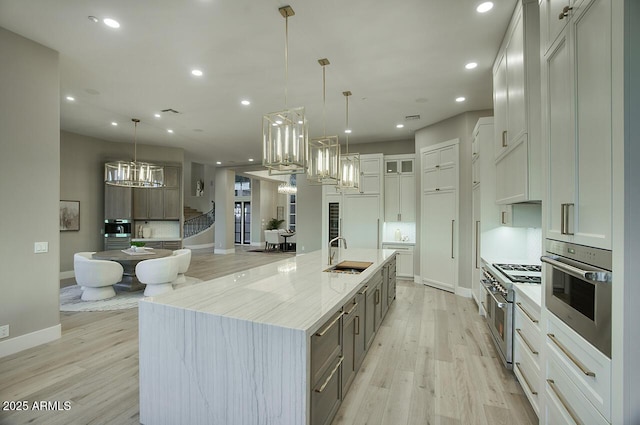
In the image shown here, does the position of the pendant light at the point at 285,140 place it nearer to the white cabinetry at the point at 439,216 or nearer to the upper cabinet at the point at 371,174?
the white cabinetry at the point at 439,216

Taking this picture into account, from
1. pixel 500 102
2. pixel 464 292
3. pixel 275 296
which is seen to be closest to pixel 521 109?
pixel 500 102

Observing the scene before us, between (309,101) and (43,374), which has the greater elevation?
(309,101)

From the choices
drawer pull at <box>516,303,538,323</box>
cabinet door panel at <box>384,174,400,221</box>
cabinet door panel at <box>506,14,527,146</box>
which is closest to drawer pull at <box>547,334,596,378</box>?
drawer pull at <box>516,303,538,323</box>

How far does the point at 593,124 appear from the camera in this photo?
4.25 feet

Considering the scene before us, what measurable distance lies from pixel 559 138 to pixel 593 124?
327 mm

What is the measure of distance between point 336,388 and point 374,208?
518cm

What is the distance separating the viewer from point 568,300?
4.99ft

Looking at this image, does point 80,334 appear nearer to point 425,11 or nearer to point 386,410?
point 386,410

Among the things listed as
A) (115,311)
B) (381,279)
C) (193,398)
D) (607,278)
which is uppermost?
(607,278)

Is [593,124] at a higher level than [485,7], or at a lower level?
lower

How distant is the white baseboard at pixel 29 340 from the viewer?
2.98m

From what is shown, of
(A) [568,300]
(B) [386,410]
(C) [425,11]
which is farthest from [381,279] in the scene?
(C) [425,11]

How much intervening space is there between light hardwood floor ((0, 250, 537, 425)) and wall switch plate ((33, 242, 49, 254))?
1.02 m

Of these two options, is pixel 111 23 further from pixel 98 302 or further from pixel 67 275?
pixel 67 275
